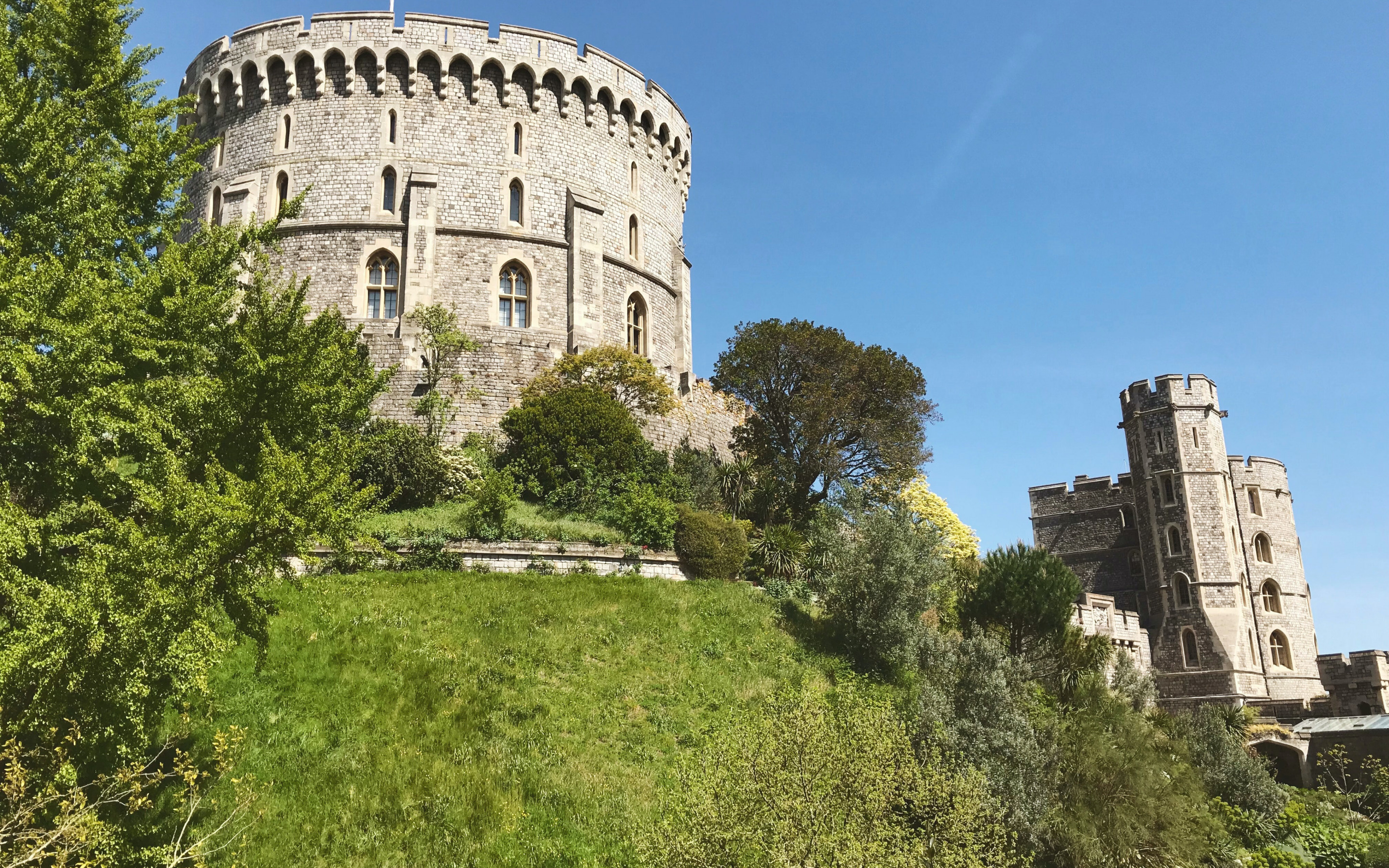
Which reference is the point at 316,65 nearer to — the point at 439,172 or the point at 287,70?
the point at 287,70

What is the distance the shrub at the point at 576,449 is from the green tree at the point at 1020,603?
10201 millimetres

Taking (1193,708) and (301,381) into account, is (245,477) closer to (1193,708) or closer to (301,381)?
(301,381)

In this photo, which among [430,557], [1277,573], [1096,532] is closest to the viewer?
[430,557]

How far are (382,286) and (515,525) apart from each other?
1405 centimetres

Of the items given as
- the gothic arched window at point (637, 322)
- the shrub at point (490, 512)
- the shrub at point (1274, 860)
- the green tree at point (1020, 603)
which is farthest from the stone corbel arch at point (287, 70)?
the shrub at point (1274, 860)

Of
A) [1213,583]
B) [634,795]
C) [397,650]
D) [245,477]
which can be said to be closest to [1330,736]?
[1213,583]

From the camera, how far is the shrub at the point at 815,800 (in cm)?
1123

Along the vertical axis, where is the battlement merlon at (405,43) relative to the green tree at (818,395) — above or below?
above

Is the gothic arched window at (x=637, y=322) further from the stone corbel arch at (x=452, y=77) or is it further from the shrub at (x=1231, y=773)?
the shrub at (x=1231, y=773)

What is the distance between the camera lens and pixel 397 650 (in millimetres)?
19219

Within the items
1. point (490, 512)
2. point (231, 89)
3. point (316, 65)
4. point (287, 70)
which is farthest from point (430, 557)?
point (231, 89)

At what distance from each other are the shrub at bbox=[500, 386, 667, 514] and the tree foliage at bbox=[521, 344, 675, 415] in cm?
89

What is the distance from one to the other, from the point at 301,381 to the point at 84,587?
3.67 m

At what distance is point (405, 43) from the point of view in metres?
37.1
